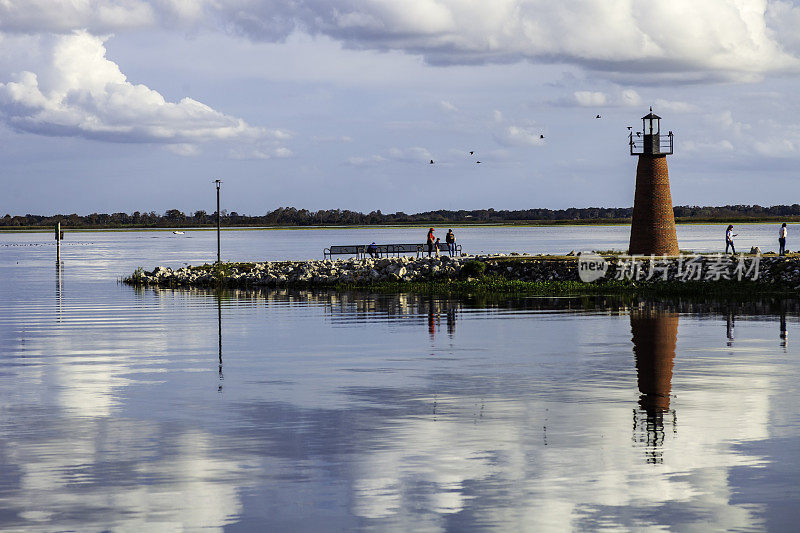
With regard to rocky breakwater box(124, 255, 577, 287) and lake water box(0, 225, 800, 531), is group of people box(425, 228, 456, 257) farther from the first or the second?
lake water box(0, 225, 800, 531)

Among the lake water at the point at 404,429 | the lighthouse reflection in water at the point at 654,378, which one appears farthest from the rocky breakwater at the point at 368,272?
the lake water at the point at 404,429

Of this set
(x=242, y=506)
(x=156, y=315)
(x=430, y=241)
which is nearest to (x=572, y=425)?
(x=242, y=506)

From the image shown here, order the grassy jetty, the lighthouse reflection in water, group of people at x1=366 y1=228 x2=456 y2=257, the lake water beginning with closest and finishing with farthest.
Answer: the lake water < the lighthouse reflection in water < the grassy jetty < group of people at x1=366 y1=228 x2=456 y2=257

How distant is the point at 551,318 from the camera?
112ft

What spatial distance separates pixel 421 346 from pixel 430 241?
3930cm

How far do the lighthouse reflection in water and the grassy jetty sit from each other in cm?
1440

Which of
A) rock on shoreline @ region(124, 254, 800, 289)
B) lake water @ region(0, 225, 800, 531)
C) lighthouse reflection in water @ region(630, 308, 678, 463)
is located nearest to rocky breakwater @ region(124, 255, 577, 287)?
rock on shoreline @ region(124, 254, 800, 289)

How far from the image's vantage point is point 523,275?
54.2 metres

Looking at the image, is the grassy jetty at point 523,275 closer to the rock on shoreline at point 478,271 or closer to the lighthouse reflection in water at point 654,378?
the rock on shoreline at point 478,271

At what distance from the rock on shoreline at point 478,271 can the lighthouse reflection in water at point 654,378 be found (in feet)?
52.8

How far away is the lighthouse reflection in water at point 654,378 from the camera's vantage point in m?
14.2

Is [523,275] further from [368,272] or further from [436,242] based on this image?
[436,242]

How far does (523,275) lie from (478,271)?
2395 mm

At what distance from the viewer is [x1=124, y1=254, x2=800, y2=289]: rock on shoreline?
A: 49.2 m
